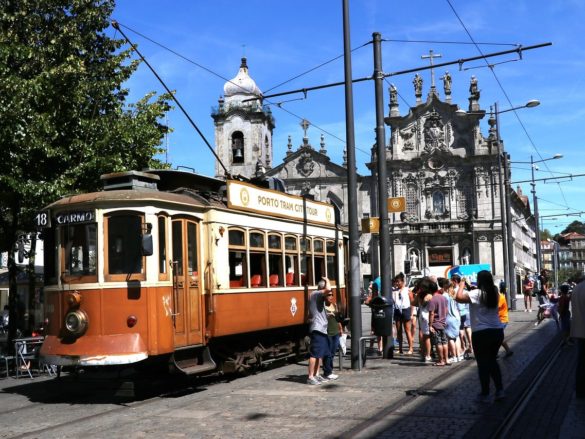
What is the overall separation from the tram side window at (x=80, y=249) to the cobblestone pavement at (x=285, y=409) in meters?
2.03

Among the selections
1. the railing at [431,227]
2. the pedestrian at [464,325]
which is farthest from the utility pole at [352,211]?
the railing at [431,227]

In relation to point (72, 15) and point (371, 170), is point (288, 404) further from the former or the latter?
point (371, 170)

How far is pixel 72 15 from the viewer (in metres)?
16.7

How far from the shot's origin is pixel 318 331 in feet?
40.4

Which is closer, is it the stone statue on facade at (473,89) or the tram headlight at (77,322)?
the tram headlight at (77,322)

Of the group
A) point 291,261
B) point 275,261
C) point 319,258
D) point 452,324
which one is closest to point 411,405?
point 452,324

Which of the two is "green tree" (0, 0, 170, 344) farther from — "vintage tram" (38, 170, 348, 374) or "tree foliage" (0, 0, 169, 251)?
"vintage tram" (38, 170, 348, 374)

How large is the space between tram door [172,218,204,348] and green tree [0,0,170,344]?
13.9 feet

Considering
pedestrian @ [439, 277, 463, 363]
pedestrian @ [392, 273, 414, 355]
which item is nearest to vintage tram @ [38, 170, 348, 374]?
pedestrian @ [439, 277, 463, 363]

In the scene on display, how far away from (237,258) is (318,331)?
78.2 inches

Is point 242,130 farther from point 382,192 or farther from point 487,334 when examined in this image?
point 487,334

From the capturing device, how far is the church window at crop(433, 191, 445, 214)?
67188mm

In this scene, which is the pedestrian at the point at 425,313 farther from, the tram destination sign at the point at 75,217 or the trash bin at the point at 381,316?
the tram destination sign at the point at 75,217

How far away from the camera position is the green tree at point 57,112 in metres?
14.5
